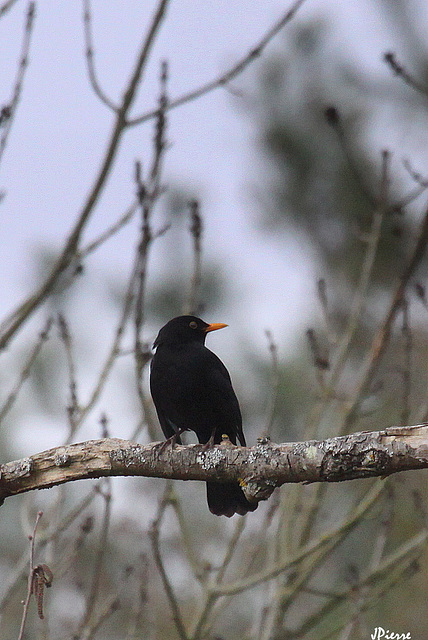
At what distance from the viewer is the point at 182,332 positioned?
514 centimetres

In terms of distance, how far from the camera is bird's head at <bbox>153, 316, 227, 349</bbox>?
509 centimetres

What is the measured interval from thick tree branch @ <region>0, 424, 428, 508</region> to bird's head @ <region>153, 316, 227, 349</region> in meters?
1.79

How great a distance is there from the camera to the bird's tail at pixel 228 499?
14.1ft

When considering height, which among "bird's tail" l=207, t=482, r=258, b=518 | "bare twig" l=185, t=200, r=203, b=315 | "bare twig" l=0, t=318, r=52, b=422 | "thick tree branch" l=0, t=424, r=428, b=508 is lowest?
"thick tree branch" l=0, t=424, r=428, b=508

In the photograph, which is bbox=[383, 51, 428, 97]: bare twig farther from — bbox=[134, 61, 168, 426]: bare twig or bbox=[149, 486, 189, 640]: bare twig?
bbox=[149, 486, 189, 640]: bare twig

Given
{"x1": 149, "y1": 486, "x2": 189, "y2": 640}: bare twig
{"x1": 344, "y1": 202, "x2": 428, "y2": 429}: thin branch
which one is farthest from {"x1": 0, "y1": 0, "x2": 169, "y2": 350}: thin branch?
{"x1": 344, "y1": 202, "x2": 428, "y2": 429}: thin branch

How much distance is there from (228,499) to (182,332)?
1189mm

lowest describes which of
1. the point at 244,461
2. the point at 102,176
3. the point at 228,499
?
the point at 244,461

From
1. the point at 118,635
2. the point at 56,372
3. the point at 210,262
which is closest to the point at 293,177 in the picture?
the point at 210,262

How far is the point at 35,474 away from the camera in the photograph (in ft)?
10.6

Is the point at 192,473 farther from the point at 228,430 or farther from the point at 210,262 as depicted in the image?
the point at 210,262

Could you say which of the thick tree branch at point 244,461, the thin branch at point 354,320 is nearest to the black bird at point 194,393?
the thin branch at point 354,320

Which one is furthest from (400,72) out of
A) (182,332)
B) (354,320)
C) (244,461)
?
(244,461)

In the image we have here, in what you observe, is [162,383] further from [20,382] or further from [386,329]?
[386,329]
